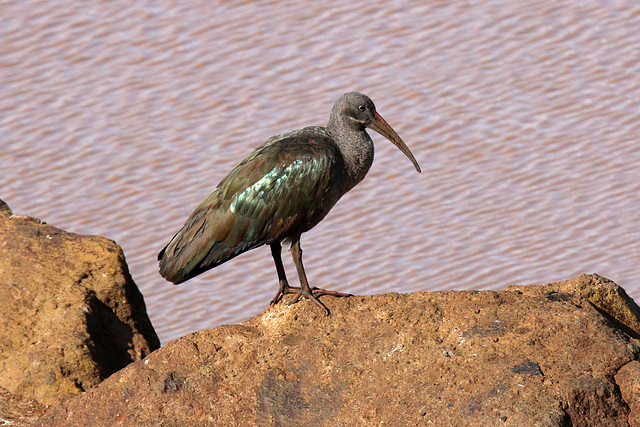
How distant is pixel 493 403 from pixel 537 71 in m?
9.96

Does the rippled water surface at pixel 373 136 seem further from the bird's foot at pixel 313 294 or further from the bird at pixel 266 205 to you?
the bird's foot at pixel 313 294

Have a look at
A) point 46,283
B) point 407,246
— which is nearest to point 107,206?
point 407,246

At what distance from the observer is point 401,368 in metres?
6.57

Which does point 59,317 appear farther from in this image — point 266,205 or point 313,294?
point 313,294

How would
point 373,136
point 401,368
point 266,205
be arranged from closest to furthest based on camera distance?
1. point 401,368
2. point 266,205
3. point 373,136

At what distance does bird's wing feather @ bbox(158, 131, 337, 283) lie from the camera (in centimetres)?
770

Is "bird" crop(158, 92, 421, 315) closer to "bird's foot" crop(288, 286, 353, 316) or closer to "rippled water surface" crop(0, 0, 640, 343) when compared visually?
"bird's foot" crop(288, 286, 353, 316)

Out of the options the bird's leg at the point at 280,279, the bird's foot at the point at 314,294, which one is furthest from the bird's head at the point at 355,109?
the bird's foot at the point at 314,294

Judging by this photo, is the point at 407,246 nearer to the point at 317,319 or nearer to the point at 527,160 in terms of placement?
the point at 527,160

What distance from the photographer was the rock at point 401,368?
6.11 m

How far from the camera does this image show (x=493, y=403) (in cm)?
604

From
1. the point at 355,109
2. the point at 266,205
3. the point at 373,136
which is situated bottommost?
the point at 373,136

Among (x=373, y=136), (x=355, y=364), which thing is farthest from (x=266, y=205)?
(x=373, y=136)

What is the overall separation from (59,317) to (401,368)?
2.80m
